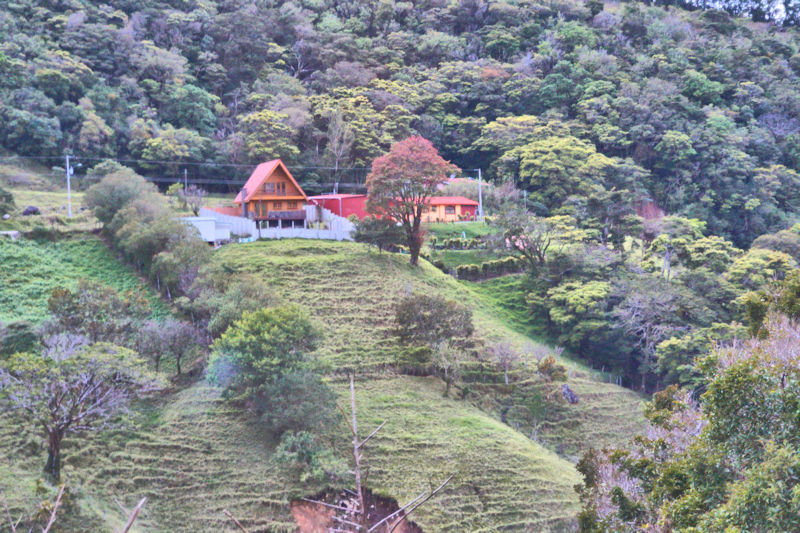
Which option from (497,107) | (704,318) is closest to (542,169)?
(497,107)

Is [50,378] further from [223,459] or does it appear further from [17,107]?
[17,107]

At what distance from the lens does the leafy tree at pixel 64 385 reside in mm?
17031

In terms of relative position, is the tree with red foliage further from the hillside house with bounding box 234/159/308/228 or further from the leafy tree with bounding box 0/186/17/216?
the leafy tree with bounding box 0/186/17/216

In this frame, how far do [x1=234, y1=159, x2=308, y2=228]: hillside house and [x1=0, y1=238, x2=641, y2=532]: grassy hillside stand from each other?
339 inches

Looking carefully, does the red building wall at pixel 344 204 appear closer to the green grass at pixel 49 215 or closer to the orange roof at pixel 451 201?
the orange roof at pixel 451 201

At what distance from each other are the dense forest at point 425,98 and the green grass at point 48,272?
1336 cm

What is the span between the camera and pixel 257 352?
68.8ft

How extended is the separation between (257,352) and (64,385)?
231 inches

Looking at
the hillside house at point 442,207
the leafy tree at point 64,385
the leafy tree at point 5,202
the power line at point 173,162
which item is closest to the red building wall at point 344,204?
the hillside house at point 442,207

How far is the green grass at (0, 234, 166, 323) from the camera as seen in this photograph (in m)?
26.0

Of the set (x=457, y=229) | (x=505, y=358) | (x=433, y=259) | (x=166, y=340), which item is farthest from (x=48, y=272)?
(x=457, y=229)

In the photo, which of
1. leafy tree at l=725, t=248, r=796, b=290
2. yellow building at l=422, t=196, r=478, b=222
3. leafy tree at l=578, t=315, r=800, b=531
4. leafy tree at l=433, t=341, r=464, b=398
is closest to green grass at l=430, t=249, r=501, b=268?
yellow building at l=422, t=196, r=478, b=222

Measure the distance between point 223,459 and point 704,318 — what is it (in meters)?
23.5

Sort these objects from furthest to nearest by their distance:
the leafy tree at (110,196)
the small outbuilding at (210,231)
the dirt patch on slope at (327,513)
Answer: the small outbuilding at (210,231)
the leafy tree at (110,196)
the dirt patch on slope at (327,513)
